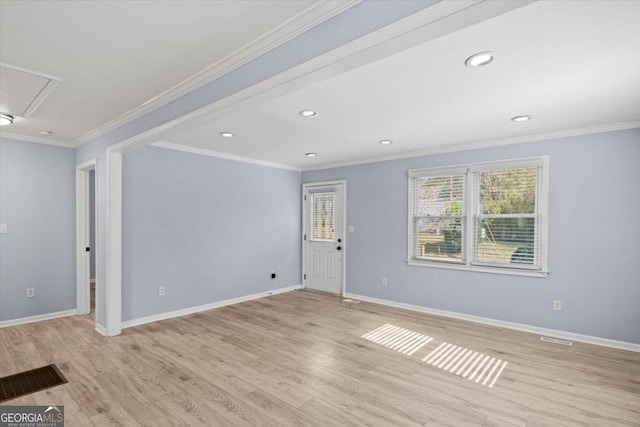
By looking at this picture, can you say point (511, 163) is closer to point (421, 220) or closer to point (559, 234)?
point (559, 234)

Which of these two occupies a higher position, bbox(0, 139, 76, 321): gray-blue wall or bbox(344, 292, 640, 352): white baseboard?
bbox(0, 139, 76, 321): gray-blue wall

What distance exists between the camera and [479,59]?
2189mm

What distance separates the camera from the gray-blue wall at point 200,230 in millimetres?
4332

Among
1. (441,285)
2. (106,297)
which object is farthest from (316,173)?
(106,297)

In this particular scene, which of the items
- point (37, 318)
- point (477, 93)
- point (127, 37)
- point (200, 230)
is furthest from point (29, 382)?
point (477, 93)

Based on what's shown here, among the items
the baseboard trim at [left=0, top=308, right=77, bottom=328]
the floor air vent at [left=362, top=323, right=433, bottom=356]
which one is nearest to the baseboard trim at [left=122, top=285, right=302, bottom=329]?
the baseboard trim at [left=0, top=308, right=77, bottom=328]

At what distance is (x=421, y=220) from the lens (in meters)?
5.13

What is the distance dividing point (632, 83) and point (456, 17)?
2300 millimetres

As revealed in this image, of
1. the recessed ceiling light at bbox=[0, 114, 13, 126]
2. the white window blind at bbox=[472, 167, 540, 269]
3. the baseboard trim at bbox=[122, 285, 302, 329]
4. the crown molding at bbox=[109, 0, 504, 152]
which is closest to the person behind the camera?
the crown molding at bbox=[109, 0, 504, 152]

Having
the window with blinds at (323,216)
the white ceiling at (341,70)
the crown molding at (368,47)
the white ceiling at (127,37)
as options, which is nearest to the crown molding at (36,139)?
the white ceiling at (341,70)

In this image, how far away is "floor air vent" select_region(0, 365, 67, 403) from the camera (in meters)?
2.60

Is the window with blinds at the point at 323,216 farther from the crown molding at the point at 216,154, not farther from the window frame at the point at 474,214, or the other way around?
the window frame at the point at 474,214

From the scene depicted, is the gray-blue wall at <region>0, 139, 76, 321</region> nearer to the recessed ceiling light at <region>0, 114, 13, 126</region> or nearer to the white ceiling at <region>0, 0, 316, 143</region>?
the recessed ceiling light at <region>0, 114, 13, 126</region>

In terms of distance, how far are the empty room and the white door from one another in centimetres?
5
